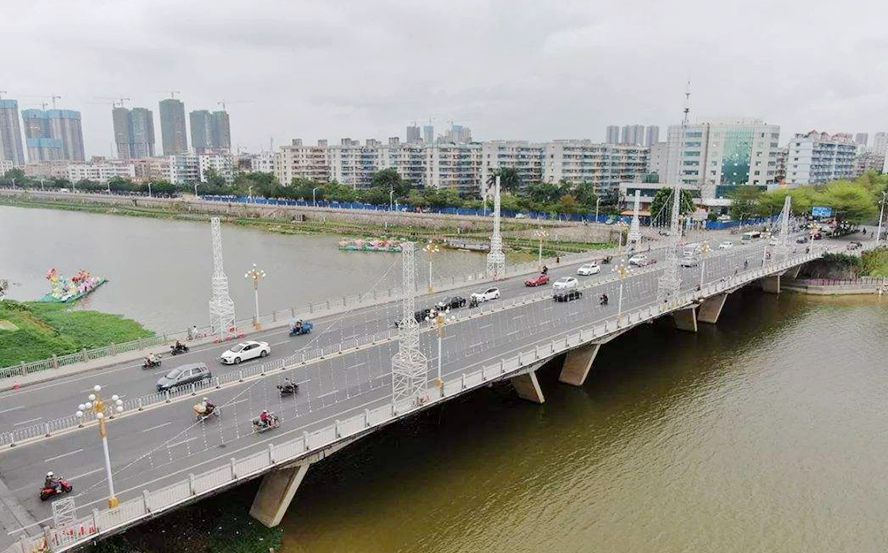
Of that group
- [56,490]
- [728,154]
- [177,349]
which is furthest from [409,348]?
[728,154]

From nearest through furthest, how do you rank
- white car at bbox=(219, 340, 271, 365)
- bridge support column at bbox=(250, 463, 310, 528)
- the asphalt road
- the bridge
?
the bridge
the asphalt road
bridge support column at bbox=(250, 463, 310, 528)
white car at bbox=(219, 340, 271, 365)

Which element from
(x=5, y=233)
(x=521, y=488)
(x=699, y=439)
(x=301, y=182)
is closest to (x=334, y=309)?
(x=521, y=488)

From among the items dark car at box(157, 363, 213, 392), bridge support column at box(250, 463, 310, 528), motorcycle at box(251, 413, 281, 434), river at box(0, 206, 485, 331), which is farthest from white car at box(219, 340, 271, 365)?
river at box(0, 206, 485, 331)

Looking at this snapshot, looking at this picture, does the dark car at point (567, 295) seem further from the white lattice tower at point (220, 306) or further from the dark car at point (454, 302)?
the white lattice tower at point (220, 306)

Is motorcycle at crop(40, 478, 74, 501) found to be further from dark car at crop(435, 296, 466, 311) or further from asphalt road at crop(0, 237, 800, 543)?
dark car at crop(435, 296, 466, 311)

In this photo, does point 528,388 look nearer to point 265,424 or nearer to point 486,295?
point 486,295

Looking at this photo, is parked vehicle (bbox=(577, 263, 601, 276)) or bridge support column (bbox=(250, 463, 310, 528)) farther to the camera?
parked vehicle (bbox=(577, 263, 601, 276))

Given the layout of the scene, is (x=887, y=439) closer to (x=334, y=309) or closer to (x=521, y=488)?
(x=521, y=488)
